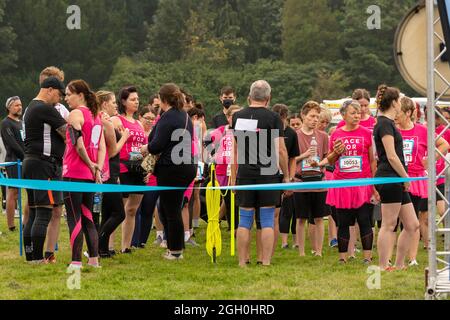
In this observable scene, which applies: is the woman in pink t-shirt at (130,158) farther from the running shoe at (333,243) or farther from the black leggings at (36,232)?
the running shoe at (333,243)

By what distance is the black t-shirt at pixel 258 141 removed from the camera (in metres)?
10.5

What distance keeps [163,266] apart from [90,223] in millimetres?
1069

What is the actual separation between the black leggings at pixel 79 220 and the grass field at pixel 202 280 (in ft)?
0.91

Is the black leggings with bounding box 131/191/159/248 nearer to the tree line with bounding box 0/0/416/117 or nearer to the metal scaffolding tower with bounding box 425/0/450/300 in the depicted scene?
the metal scaffolding tower with bounding box 425/0/450/300

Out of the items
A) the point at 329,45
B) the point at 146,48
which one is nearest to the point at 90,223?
the point at 329,45

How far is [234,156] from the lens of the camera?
1070 centimetres

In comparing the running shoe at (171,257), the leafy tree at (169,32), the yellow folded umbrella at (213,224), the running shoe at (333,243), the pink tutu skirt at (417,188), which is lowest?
the running shoe at (333,243)

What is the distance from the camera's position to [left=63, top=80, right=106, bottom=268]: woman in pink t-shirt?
32.6 feet

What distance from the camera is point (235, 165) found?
422 inches

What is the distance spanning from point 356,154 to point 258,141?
1.14 m

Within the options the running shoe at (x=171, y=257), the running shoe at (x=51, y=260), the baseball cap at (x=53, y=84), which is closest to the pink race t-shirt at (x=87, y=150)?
the baseball cap at (x=53, y=84)

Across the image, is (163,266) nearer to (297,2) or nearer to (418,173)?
(418,173)

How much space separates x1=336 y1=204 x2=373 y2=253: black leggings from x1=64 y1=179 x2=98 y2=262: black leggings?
2.74 m

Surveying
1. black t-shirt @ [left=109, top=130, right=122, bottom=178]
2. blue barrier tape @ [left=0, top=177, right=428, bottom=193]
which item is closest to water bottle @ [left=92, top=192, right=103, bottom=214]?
black t-shirt @ [left=109, top=130, right=122, bottom=178]
